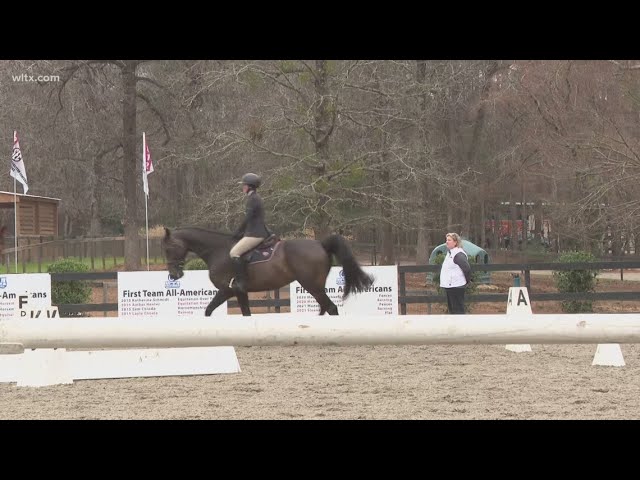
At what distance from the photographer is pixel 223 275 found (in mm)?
10219

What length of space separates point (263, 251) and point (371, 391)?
10.00 feet

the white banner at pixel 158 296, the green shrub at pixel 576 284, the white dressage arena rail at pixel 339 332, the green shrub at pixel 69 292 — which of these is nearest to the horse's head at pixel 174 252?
the white banner at pixel 158 296

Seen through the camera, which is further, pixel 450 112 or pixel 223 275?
pixel 450 112

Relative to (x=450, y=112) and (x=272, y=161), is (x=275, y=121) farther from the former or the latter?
(x=450, y=112)

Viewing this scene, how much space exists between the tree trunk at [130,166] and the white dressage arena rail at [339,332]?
58.3ft

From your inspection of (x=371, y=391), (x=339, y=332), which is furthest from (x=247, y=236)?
(x=339, y=332)

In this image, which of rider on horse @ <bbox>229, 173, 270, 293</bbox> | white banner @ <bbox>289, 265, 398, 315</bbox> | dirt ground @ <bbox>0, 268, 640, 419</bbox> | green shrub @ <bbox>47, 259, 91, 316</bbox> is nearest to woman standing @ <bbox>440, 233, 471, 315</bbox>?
dirt ground @ <bbox>0, 268, 640, 419</bbox>

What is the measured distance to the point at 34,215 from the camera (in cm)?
2114

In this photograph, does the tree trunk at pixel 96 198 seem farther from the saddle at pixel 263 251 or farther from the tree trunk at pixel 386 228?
the saddle at pixel 263 251

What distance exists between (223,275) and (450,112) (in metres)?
13.7

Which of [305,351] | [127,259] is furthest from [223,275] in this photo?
[127,259]

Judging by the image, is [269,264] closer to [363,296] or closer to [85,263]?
[363,296]

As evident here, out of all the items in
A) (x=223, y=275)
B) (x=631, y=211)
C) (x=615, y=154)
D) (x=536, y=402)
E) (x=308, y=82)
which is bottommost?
(x=536, y=402)

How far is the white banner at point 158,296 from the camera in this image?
43.2ft
